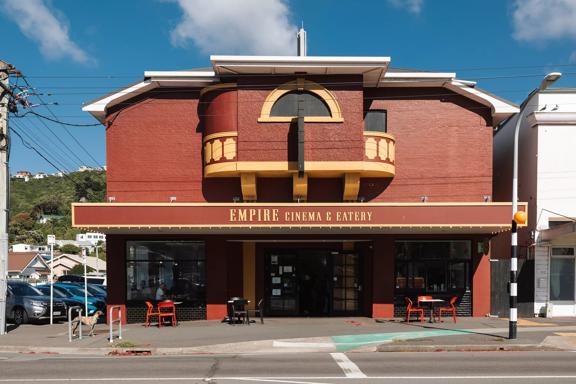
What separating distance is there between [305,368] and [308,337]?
13.1 feet

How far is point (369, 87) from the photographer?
61.3 feet

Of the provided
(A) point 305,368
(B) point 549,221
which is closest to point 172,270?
(A) point 305,368

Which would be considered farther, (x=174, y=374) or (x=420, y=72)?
(x=420, y=72)

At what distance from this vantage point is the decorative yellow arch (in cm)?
1758

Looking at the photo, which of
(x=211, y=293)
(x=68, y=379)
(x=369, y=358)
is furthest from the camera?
(x=211, y=293)

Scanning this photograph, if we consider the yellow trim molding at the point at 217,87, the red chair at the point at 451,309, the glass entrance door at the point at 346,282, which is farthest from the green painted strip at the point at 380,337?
the yellow trim molding at the point at 217,87

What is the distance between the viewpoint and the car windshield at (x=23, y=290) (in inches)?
784

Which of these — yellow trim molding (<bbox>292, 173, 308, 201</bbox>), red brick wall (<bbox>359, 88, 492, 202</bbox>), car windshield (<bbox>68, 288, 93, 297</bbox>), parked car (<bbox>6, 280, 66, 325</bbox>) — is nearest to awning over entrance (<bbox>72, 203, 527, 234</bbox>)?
yellow trim molding (<bbox>292, 173, 308, 201</bbox>)

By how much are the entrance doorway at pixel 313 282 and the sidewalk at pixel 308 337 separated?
1506 mm

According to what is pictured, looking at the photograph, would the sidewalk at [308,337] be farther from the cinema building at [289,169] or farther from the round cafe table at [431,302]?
the cinema building at [289,169]

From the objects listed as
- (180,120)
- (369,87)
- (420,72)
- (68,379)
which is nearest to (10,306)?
(180,120)

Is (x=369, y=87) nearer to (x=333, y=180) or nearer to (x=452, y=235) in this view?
(x=333, y=180)

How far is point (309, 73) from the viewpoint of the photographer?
17703mm

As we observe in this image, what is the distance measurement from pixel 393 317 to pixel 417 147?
20.2 ft
